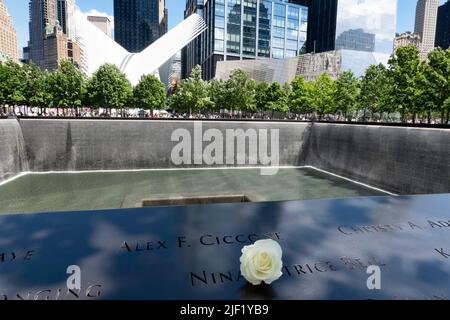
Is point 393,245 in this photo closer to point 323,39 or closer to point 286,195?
point 286,195

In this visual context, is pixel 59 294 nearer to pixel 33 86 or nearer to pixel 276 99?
pixel 33 86

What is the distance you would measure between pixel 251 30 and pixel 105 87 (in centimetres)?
6083

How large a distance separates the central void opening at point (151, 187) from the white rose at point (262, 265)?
29.7 ft

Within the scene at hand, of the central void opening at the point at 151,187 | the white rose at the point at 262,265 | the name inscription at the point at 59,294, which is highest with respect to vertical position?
the white rose at the point at 262,265

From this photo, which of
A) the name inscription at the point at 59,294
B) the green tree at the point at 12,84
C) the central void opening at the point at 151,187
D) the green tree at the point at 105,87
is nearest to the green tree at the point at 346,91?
the central void opening at the point at 151,187

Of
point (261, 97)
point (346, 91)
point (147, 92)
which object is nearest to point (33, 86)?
point (147, 92)

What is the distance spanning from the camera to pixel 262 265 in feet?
6.16

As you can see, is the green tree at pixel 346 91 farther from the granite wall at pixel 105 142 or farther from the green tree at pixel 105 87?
the green tree at pixel 105 87

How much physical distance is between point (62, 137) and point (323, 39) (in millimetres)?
112622

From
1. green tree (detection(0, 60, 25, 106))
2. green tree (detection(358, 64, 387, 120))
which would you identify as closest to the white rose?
green tree (detection(358, 64, 387, 120))

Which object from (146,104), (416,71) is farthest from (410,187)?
(146,104)

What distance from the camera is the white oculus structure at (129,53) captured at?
56.3 metres

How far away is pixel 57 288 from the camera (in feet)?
6.11

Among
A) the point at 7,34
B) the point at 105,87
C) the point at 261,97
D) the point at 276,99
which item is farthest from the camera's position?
the point at 7,34
